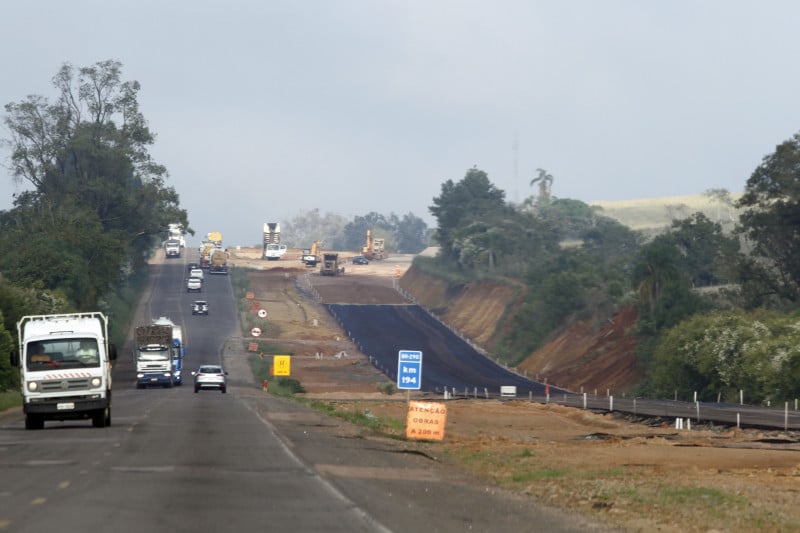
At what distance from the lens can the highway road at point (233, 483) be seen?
14773 mm

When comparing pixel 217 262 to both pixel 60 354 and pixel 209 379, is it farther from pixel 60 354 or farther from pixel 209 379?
pixel 60 354

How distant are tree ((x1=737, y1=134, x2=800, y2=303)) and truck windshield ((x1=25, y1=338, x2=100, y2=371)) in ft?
225

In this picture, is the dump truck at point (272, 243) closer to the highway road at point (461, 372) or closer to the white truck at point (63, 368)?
the highway road at point (461, 372)

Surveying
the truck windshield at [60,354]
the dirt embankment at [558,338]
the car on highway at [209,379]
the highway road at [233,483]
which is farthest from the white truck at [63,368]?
the dirt embankment at [558,338]

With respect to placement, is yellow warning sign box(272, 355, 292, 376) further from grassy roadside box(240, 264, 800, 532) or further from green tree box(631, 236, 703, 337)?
grassy roadside box(240, 264, 800, 532)

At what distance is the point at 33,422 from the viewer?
32.9 metres

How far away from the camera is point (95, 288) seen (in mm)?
103938

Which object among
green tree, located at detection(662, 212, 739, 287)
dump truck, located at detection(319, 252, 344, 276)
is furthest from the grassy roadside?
dump truck, located at detection(319, 252, 344, 276)

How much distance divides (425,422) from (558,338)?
258ft

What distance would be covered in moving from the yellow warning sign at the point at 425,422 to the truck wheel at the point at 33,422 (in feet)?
33.0

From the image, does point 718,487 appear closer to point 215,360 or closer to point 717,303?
point 717,303

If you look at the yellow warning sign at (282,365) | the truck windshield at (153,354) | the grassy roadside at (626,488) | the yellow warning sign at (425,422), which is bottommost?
the grassy roadside at (626,488)

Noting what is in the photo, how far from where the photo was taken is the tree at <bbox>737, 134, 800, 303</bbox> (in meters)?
89.9

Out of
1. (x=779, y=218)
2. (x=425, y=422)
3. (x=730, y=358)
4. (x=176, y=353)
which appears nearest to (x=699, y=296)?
(x=779, y=218)
